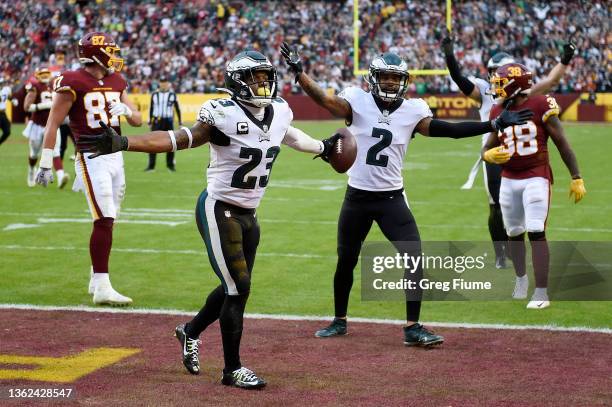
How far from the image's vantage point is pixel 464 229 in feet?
37.4

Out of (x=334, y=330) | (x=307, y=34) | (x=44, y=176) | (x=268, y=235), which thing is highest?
(x=307, y=34)

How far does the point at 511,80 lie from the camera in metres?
7.56

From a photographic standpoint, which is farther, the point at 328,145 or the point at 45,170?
the point at 45,170

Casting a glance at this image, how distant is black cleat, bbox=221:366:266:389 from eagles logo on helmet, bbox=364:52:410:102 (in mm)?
2153

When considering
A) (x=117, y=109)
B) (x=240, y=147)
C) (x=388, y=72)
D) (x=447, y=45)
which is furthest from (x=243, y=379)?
(x=447, y=45)

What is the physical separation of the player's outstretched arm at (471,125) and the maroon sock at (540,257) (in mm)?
1628

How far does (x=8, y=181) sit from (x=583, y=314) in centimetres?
1149

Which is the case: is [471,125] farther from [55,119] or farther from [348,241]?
[55,119]

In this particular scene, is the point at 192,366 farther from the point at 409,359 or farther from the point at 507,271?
the point at 507,271

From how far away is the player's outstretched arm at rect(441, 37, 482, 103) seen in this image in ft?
28.0

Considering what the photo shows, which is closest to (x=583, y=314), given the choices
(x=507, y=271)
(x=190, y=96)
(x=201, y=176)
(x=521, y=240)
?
(x=521, y=240)

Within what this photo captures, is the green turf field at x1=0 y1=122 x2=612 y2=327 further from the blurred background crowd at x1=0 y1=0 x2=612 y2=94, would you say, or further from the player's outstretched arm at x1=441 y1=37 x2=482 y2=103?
the blurred background crowd at x1=0 y1=0 x2=612 y2=94

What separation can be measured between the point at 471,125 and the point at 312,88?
110 cm

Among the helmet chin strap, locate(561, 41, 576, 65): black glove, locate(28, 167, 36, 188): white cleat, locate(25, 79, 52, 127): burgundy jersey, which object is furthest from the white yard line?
locate(25, 79, 52, 127): burgundy jersey
